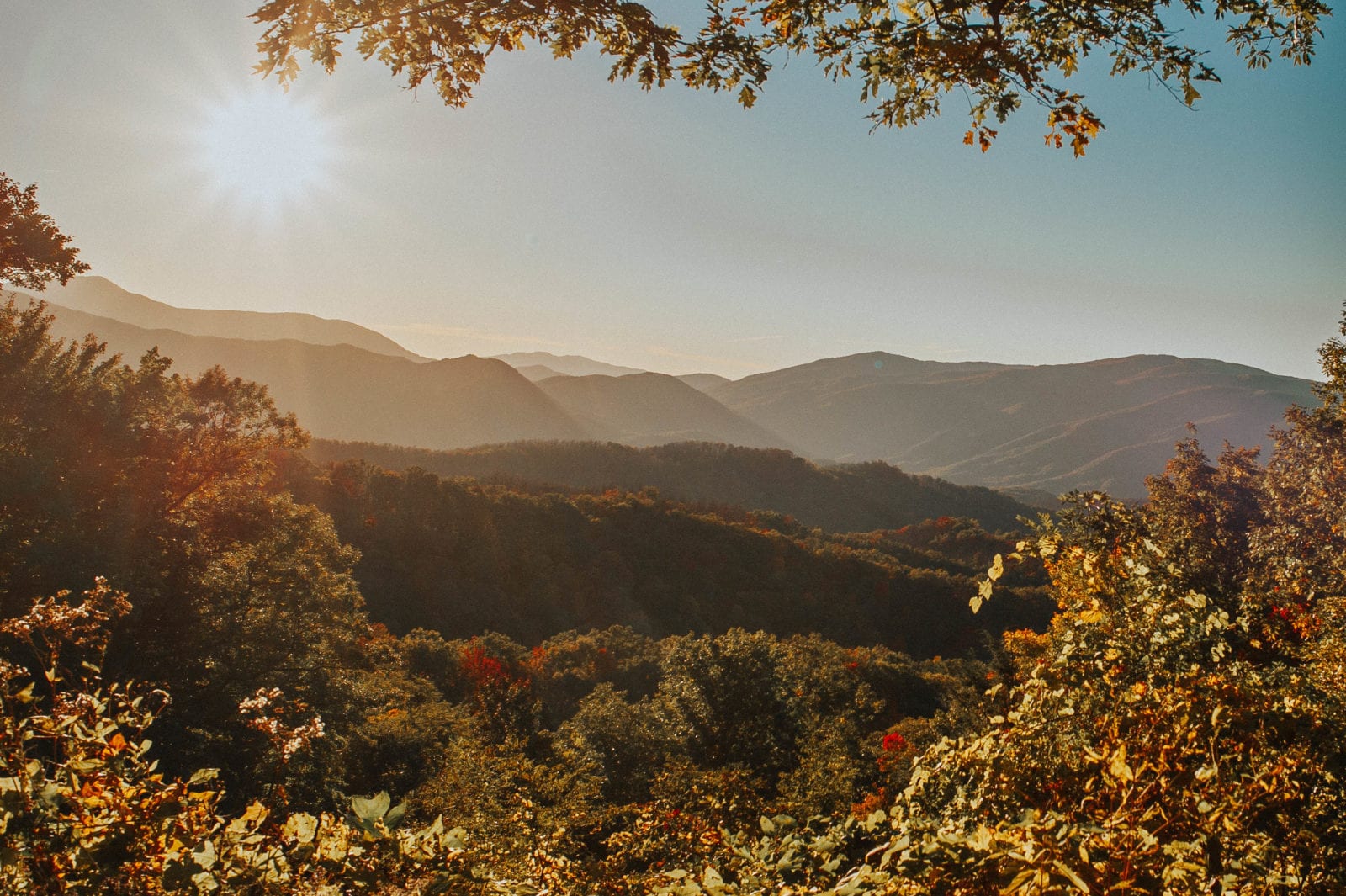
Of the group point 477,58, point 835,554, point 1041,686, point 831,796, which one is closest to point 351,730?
point 831,796

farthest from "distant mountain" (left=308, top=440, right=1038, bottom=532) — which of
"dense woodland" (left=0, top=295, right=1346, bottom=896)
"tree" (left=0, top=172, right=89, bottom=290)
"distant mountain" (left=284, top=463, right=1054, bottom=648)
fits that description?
"tree" (left=0, top=172, right=89, bottom=290)

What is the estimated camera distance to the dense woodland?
7.43 feet

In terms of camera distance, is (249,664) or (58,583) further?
(249,664)

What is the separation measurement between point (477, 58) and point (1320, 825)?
701 centimetres

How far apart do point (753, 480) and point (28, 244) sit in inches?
4507

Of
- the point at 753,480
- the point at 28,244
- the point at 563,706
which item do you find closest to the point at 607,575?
the point at 563,706

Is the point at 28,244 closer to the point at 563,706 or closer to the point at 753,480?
the point at 563,706

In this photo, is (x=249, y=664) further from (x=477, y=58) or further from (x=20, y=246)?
(x=477, y=58)

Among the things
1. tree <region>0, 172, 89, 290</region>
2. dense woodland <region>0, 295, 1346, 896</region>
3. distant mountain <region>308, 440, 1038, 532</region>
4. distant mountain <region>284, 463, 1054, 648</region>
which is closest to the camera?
dense woodland <region>0, 295, 1346, 896</region>

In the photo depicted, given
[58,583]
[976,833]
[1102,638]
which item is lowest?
[58,583]

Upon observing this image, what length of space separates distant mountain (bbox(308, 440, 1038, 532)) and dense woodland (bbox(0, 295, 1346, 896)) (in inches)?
2383

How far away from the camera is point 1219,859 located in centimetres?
204

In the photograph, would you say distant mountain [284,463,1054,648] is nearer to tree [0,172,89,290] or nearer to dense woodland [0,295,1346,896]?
dense woodland [0,295,1346,896]

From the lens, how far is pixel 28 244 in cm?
1309
